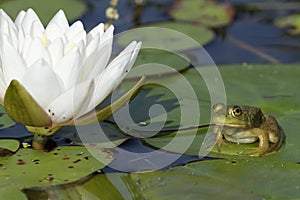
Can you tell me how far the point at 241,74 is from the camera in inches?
133

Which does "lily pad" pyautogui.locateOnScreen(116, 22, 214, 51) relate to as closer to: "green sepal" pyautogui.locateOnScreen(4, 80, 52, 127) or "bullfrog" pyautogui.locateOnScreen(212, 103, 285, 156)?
"bullfrog" pyautogui.locateOnScreen(212, 103, 285, 156)

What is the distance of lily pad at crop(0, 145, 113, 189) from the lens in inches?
89.6

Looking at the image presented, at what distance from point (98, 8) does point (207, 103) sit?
6.19ft

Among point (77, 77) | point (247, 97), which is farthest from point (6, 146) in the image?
point (247, 97)

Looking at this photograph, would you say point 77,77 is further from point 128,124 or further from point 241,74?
point 241,74

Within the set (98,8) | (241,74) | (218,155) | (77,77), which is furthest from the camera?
(98,8)

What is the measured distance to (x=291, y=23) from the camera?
446cm

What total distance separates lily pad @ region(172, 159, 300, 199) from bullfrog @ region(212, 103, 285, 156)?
123 mm

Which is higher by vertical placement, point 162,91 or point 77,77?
point 77,77

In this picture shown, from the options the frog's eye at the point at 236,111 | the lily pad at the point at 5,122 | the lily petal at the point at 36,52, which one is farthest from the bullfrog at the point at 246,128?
the lily pad at the point at 5,122

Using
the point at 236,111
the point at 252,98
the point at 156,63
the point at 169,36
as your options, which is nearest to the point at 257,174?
the point at 236,111

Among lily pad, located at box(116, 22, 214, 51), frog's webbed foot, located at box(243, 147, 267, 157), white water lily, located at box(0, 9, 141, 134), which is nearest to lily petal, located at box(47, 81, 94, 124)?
white water lily, located at box(0, 9, 141, 134)

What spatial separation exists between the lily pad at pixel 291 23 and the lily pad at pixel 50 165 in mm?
2353

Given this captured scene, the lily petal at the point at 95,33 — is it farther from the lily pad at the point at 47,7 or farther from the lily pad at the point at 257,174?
the lily pad at the point at 47,7
